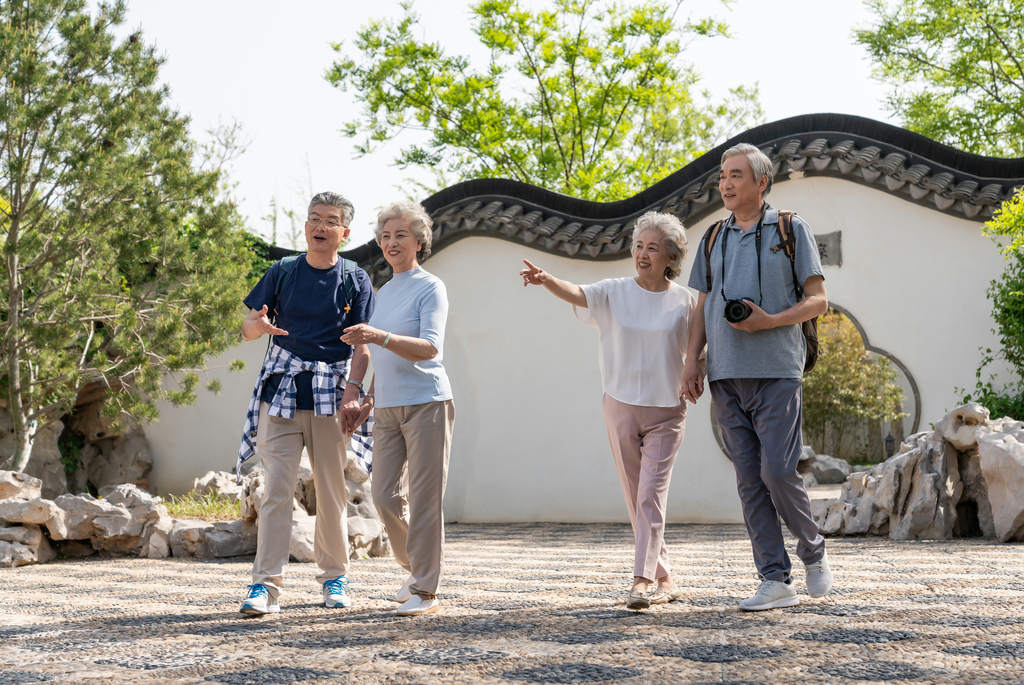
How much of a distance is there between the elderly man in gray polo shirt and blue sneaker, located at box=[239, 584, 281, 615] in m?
1.62

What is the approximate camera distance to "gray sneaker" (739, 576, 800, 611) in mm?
3004

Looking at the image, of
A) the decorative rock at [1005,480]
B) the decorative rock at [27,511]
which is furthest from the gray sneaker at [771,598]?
the decorative rock at [27,511]

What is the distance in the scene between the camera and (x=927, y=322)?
6.95 metres

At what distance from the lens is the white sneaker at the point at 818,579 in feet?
10.1

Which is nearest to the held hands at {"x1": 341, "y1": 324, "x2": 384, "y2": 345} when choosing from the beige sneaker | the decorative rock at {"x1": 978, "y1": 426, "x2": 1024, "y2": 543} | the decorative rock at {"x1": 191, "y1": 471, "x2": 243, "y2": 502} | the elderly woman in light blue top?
the elderly woman in light blue top

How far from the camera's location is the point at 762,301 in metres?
3.15

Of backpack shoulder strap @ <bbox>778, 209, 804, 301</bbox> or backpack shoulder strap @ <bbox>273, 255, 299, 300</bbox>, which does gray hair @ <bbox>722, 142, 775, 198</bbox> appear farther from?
backpack shoulder strap @ <bbox>273, 255, 299, 300</bbox>

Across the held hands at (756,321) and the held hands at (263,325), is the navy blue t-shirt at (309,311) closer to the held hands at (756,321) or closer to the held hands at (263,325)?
the held hands at (263,325)

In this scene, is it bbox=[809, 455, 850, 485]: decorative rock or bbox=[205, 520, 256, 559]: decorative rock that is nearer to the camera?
bbox=[205, 520, 256, 559]: decorative rock

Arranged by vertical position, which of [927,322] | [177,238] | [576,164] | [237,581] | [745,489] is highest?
[576,164]

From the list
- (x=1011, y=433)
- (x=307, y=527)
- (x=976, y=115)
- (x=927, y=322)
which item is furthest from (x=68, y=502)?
(x=976, y=115)

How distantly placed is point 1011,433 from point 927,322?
1723mm

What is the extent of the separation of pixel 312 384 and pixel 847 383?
14.4 m

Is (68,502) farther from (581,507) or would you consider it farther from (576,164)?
(576,164)
